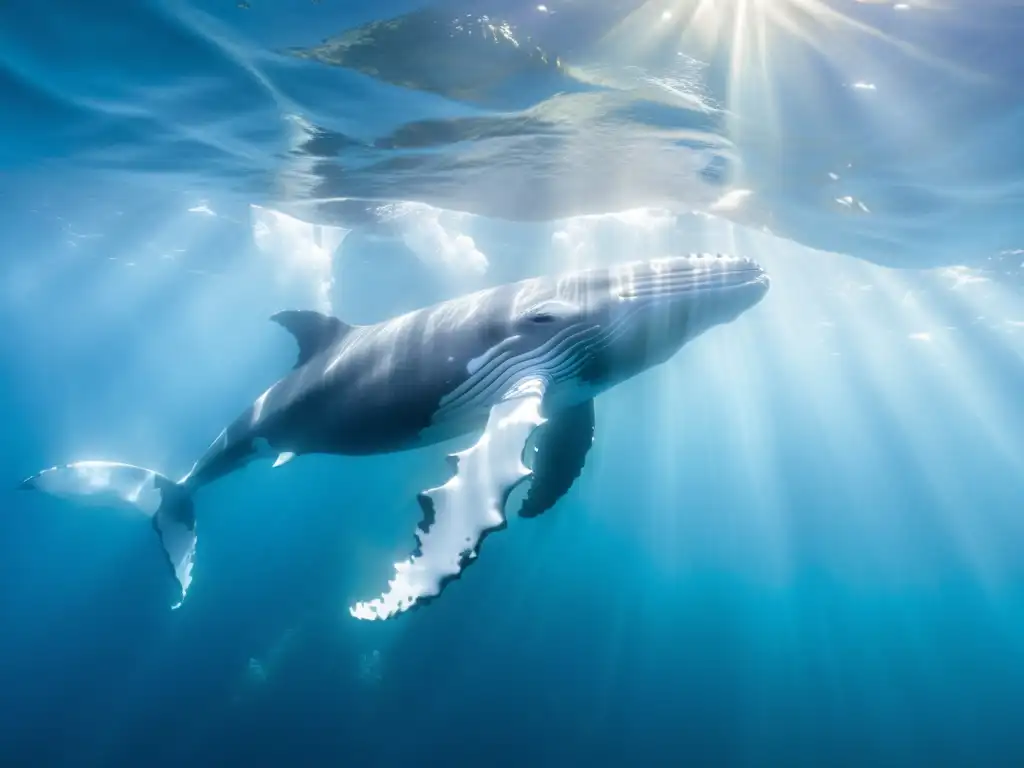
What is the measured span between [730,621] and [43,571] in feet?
113

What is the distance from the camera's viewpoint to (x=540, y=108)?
45.1ft

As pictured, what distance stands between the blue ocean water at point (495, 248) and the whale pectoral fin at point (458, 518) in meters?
8.38

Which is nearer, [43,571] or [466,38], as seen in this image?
[466,38]

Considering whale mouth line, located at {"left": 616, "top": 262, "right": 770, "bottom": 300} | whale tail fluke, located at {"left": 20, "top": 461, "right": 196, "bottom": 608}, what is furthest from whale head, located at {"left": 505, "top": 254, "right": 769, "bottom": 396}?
whale tail fluke, located at {"left": 20, "top": 461, "right": 196, "bottom": 608}

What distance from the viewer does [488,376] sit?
6.29 metres

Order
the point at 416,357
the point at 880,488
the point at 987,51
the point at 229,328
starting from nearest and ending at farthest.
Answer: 1. the point at 416,357
2. the point at 987,51
3. the point at 229,328
4. the point at 880,488

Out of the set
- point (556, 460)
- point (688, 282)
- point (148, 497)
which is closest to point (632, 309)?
point (688, 282)

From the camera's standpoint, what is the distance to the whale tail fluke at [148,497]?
10609 millimetres

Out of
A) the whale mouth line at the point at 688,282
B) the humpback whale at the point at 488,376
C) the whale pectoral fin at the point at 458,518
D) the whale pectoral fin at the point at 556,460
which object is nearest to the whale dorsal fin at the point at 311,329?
the humpback whale at the point at 488,376

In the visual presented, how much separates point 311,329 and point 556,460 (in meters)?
3.93

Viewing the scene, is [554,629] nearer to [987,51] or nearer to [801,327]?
[987,51]

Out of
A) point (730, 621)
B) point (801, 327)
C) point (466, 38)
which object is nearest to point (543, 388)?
point (466, 38)

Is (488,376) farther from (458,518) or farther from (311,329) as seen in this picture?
(311,329)

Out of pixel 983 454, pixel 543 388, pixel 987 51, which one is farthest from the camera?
pixel 983 454
